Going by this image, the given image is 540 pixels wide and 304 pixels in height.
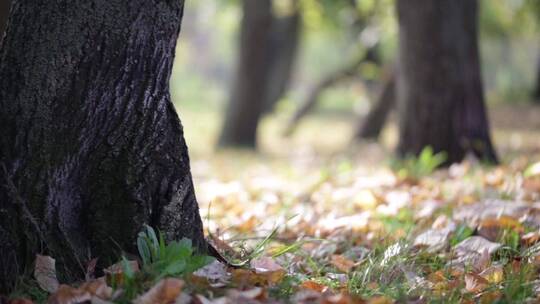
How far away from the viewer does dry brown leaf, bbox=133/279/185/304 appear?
235 cm

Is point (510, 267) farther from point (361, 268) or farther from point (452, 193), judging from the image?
point (452, 193)

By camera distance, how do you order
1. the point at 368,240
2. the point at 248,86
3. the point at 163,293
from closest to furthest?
the point at 163,293 < the point at 368,240 < the point at 248,86

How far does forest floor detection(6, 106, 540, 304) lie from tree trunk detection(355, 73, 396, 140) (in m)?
4.88

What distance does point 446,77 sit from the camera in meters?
6.93

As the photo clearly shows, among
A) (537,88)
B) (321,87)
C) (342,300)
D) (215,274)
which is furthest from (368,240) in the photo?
(537,88)

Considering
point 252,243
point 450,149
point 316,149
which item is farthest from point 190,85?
point 252,243

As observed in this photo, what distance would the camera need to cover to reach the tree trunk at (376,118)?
1246cm

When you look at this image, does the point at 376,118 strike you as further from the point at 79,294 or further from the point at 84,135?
the point at 79,294

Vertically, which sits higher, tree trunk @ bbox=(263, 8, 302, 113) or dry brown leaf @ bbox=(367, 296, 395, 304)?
tree trunk @ bbox=(263, 8, 302, 113)

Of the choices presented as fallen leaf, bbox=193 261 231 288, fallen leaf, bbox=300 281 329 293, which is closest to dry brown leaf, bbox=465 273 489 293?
fallen leaf, bbox=300 281 329 293

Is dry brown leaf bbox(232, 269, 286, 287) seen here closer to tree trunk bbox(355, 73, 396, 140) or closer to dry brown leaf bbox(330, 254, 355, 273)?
dry brown leaf bbox(330, 254, 355, 273)

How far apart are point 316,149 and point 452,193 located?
7.01 meters

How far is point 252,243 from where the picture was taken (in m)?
3.87

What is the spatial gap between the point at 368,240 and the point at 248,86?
8.69 metres
